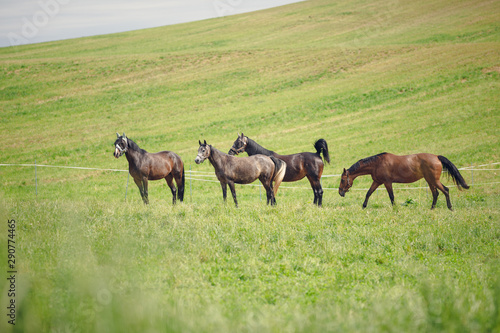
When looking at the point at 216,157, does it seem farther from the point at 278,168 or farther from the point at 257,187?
the point at 257,187

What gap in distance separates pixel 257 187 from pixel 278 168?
313 inches

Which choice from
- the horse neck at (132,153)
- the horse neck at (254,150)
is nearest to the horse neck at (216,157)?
the horse neck at (254,150)

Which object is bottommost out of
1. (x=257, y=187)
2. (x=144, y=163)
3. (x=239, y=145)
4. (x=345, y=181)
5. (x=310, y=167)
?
(x=257, y=187)

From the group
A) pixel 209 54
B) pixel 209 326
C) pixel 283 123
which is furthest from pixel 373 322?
pixel 209 54

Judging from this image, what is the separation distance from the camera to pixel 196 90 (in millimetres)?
43656

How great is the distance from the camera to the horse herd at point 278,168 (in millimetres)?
13438

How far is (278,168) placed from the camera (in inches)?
571

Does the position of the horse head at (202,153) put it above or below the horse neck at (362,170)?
above

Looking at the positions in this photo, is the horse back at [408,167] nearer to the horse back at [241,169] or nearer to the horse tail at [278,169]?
the horse tail at [278,169]

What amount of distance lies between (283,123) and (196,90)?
13211 mm

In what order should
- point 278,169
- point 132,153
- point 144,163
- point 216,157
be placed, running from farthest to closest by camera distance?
point 278,169 < point 144,163 < point 132,153 < point 216,157

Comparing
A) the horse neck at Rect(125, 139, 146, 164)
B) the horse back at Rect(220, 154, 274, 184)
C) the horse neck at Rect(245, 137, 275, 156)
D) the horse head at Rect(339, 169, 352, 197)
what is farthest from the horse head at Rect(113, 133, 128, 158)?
the horse head at Rect(339, 169, 352, 197)

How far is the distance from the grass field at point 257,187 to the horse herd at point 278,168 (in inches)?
39.6

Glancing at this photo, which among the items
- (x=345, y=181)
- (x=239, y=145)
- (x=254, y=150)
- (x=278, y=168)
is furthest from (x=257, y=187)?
(x=345, y=181)
